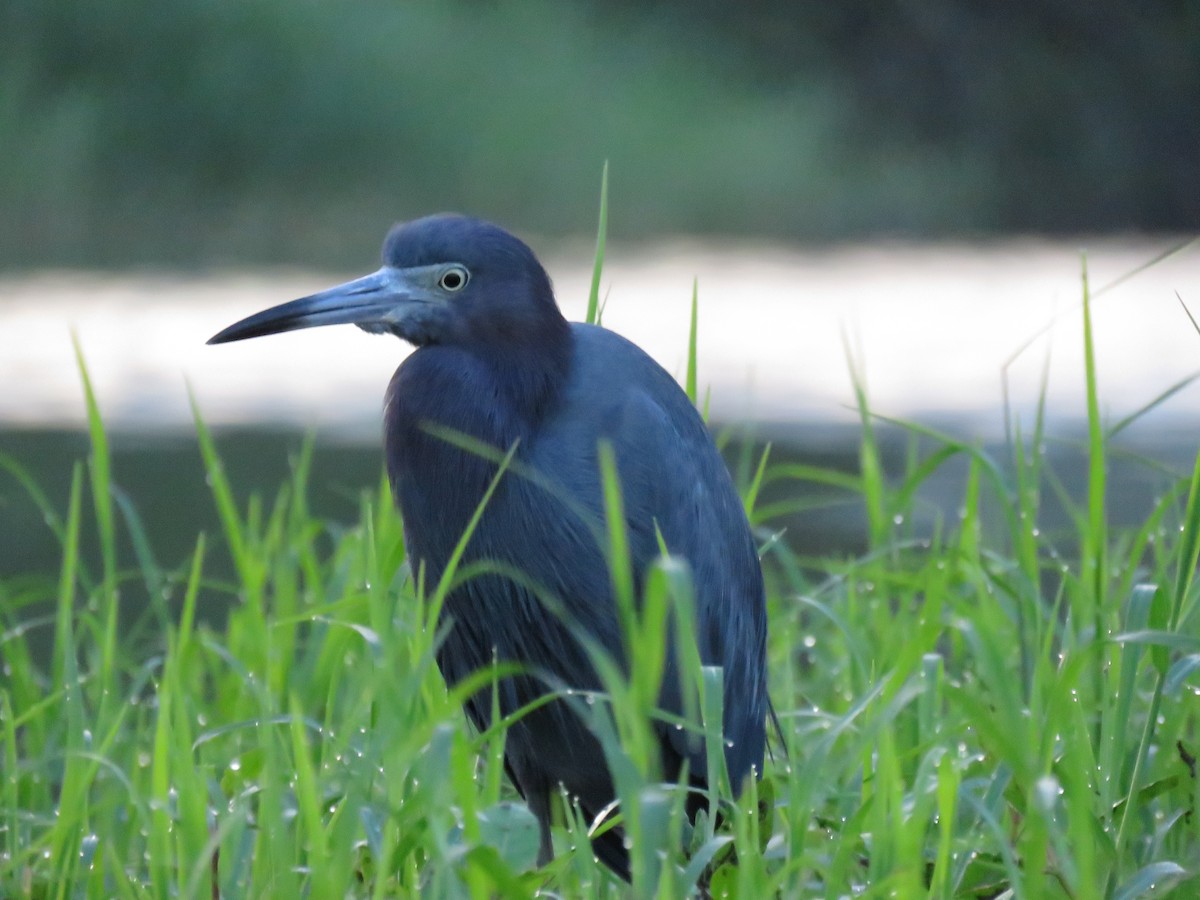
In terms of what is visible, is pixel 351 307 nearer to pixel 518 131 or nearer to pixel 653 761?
pixel 653 761

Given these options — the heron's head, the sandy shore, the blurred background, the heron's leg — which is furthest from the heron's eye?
the sandy shore

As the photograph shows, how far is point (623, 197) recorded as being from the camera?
593 inches

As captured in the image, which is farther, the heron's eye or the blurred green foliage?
A: the blurred green foliage

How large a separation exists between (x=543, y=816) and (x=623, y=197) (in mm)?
12795

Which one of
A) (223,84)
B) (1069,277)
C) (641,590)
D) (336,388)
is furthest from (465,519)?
(223,84)

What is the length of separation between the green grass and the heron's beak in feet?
0.95

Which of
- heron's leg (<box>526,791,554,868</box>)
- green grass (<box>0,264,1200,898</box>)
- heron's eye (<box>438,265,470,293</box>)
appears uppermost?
heron's eye (<box>438,265,470,293</box>)

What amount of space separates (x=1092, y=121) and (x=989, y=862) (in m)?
16.2

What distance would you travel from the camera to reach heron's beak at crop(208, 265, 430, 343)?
2.43 m

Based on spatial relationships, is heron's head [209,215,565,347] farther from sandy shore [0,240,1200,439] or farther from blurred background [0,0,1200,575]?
sandy shore [0,240,1200,439]

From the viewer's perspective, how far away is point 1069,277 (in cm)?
1122

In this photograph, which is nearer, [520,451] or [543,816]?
[520,451]

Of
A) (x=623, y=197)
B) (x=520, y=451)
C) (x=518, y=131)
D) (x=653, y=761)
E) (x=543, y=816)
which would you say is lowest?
(x=543, y=816)

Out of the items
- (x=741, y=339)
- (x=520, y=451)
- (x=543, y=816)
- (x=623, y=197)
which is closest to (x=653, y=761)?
(x=520, y=451)
